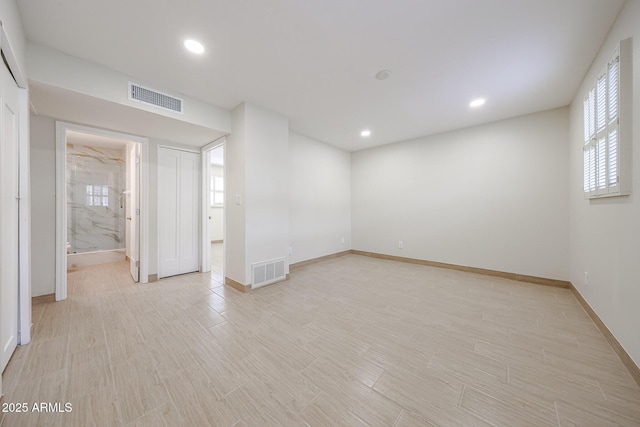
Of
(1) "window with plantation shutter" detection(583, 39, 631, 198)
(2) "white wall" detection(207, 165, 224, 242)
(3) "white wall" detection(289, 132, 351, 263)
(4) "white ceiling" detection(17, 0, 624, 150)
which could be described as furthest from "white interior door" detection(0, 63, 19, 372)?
(2) "white wall" detection(207, 165, 224, 242)

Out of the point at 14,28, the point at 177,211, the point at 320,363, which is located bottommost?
the point at 320,363

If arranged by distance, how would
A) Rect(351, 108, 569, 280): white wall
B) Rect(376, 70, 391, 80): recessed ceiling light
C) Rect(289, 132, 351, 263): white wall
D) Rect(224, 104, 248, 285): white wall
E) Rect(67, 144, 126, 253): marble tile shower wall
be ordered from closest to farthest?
1. Rect(376, 70, 391, 80): recessed ceiling light
2. Rect(224, 104, 248, 285): white wall
3. Rect(351, 108, 569, 280): white wall
4. Rect(289, 132, 351, 263): white wall
5. Rect(67, 144, 126, 253): marble tile shower wall

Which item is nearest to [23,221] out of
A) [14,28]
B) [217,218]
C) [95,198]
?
[14,28]

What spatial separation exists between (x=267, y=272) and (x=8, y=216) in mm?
2434

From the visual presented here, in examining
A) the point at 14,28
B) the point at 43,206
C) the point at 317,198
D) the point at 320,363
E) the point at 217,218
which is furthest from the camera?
the point at 217,218

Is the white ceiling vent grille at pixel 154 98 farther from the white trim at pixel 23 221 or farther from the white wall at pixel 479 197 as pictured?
the white wall at pixel 479 197

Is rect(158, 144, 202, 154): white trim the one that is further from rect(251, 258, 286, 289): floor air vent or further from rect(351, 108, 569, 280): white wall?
rect(351, 108, 569, 280): white wall

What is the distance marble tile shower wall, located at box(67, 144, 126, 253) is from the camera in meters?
4.84

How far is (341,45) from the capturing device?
1992 mm

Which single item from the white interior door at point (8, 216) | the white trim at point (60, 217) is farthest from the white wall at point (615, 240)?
the white trim at point (60, 217)

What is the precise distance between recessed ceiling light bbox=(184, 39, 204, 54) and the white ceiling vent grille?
888 mm

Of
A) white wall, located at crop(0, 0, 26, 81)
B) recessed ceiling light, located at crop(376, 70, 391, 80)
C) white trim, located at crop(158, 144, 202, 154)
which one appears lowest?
white trim, located at crop(158, 144, 202, 154)

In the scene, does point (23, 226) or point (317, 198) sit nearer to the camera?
point (23, 226)

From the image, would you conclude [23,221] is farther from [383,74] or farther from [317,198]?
[317,198]
